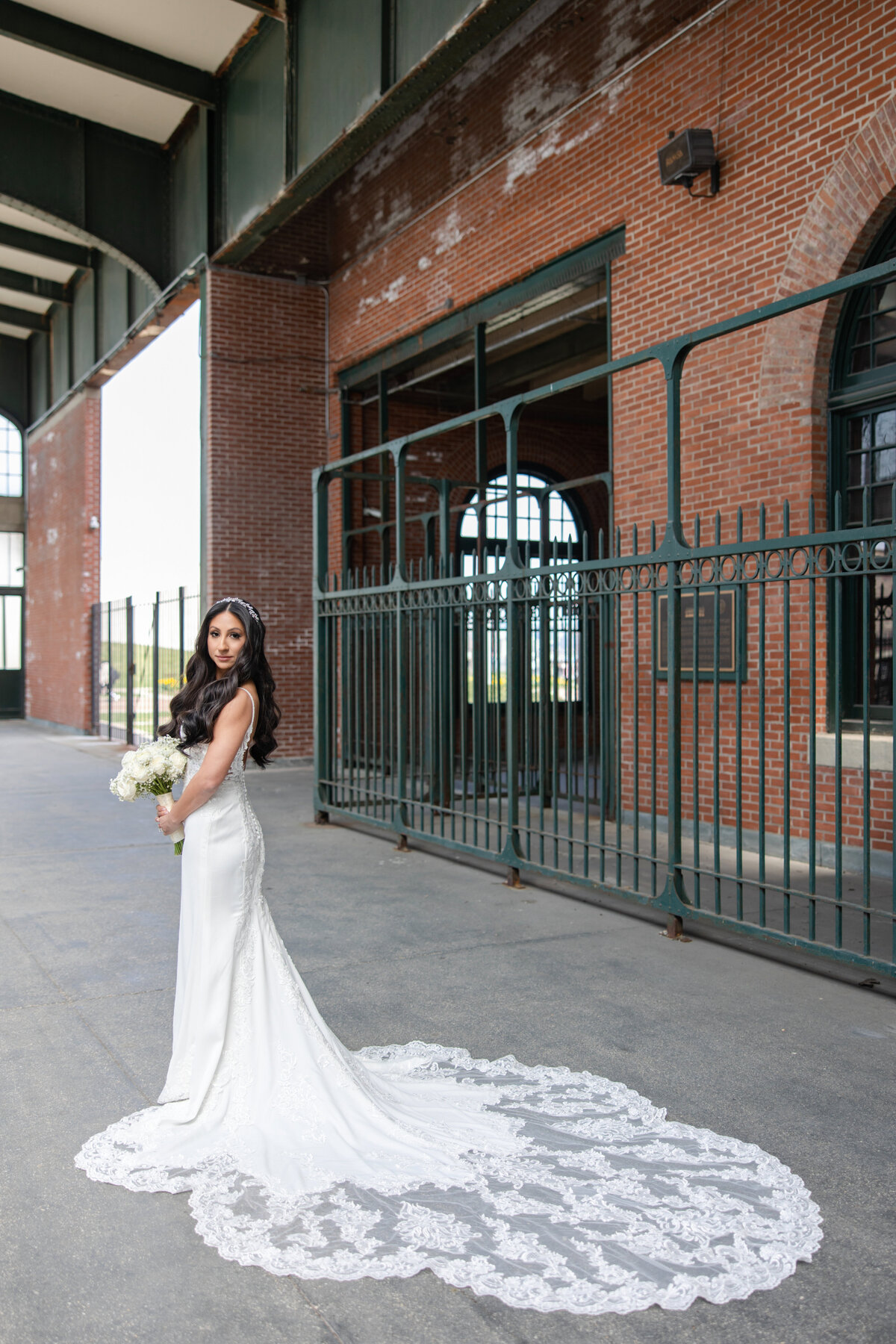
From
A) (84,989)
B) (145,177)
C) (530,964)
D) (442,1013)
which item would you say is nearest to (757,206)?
(530,964)

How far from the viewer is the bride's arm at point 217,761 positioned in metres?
3.25

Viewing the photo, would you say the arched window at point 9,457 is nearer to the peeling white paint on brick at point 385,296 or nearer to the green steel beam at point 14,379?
the green steel beam at point 14,379

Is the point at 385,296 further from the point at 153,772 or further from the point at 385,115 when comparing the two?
the point at 153,772

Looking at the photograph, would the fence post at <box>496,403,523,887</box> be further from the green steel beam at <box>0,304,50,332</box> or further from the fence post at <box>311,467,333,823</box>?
the green steel beam at <box>0,304,50,332</box>

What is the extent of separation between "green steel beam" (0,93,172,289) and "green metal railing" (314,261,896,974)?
7483mm

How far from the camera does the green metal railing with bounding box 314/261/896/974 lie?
482 centimetres

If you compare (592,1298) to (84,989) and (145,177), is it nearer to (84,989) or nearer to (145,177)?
(84,989)

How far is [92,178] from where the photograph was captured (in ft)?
46.6

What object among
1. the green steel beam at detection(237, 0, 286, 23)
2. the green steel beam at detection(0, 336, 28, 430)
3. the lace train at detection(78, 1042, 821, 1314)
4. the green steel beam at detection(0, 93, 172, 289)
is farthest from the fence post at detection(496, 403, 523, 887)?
the green steel beam at detection(0, 336, 28, 430)

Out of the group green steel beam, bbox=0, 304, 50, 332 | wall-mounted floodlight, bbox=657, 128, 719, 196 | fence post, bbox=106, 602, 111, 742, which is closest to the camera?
wall-mounted floodlight, bbox=657, 128, 719, 196

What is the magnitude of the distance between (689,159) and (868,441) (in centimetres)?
241

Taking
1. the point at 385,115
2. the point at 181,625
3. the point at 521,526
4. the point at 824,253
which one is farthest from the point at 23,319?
the point at 824,253

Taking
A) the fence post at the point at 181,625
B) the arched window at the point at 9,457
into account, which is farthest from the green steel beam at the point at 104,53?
the arched window at the point at 9,457

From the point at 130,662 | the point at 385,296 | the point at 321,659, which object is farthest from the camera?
the point at 130,662
